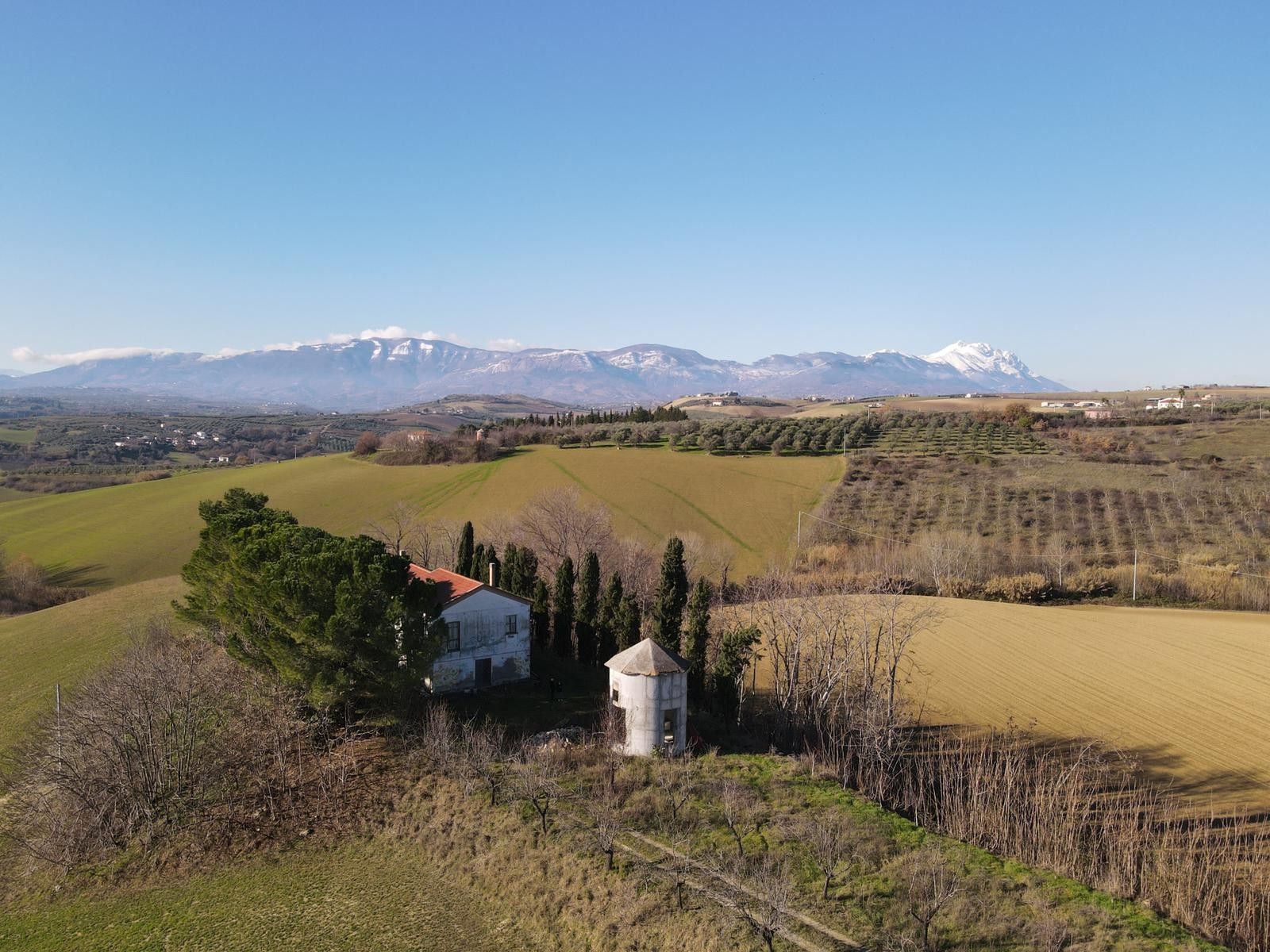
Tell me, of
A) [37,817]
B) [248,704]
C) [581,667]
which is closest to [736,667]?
[581,667]

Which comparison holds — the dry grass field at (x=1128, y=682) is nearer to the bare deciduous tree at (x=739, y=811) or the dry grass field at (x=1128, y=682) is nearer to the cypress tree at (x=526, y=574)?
the bare deciduous tree at (x=739, y=811)

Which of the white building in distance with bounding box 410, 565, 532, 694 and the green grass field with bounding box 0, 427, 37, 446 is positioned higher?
the green grass field with bounding box 0, 427, 37, 446

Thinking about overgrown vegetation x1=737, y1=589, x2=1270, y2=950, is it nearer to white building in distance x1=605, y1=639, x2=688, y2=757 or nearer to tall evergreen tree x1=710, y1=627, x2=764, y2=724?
tall evergreen tree x1=710, y1=627, x2=764, y2=724

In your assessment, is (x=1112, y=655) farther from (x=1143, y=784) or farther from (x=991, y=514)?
(x=991, y=514)

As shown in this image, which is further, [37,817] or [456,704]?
[456,704]

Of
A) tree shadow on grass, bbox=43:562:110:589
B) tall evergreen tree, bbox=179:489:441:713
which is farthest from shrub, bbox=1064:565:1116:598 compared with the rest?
tree shadow on grass, bbox=43:562:110:589

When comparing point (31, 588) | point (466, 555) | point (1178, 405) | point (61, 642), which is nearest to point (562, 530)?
point (466, 555)
